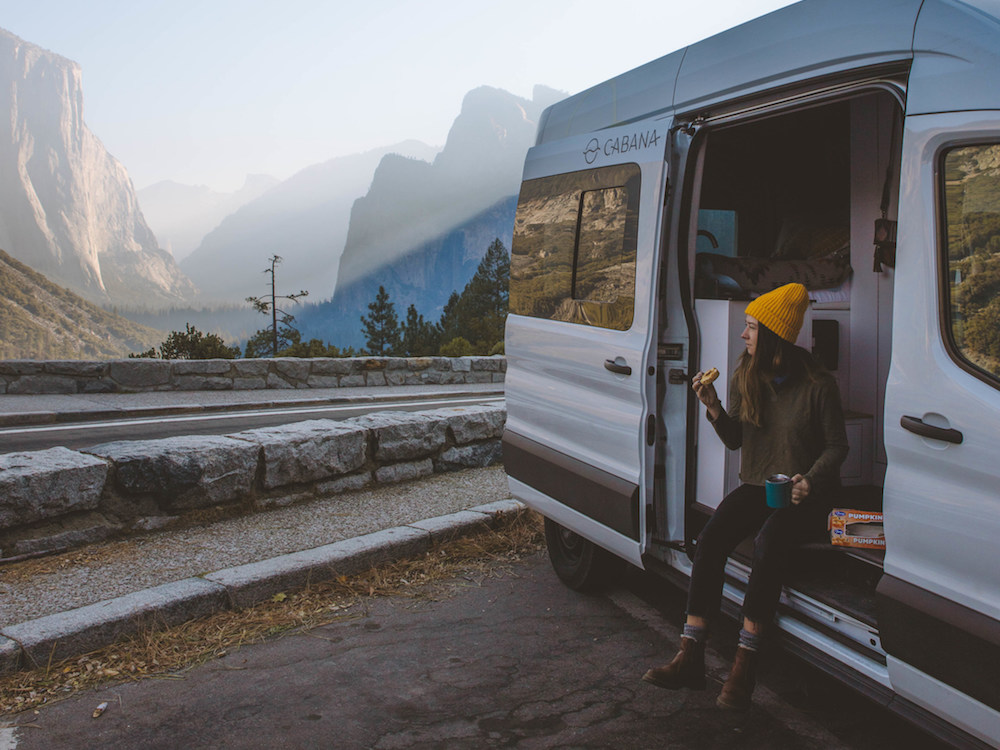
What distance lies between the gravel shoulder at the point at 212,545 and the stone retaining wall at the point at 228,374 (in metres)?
8.69

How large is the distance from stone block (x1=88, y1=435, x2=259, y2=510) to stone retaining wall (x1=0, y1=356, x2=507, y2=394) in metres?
8.81

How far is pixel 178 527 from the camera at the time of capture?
5.13m

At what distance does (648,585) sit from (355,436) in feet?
8.97

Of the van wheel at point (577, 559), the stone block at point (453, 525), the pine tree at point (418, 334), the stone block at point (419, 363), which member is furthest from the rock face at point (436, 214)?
the van wheel at point (577, 559)

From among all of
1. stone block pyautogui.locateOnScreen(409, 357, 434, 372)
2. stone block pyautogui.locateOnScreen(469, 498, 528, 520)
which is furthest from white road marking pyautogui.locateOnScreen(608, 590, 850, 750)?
stone block pyautogui.locateOnScreen(409, 357, 434, 372)

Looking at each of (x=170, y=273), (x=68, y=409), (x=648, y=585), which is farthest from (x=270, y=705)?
(x=170, y=273)

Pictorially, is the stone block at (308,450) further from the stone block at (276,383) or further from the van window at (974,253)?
the stone block at (276,383)

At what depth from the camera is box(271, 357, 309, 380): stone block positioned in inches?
598

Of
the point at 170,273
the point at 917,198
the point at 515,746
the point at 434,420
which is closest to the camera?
the point at 917,198

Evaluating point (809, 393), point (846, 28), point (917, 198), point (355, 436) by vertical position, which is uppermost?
point (846, 28)

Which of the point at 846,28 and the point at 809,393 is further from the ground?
the point at 846,28

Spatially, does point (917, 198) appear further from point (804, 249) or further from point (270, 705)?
point (270, 705)

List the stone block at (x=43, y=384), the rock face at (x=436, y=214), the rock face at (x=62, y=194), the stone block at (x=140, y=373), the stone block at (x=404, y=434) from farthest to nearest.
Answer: the rock face at (x=436, y=214), the rock face at (x=62, y=194), the stone block at (x=140, y=373), the stone block at (x=43, y=384), the stone block at (x=404, y=434)

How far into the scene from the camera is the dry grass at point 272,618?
130 inches
